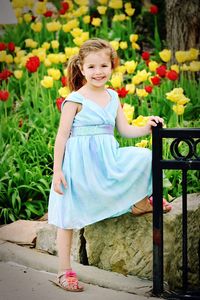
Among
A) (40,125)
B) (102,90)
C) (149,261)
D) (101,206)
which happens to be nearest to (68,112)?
(102,90)

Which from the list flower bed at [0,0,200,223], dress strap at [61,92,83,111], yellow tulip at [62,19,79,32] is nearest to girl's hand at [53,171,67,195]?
dress strap at [61,92,83,111]

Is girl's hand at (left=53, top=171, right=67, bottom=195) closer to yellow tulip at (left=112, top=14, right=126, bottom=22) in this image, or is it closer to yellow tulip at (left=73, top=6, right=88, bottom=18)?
yellow tulip at (left=112, top=14, right=126, bottom=22)

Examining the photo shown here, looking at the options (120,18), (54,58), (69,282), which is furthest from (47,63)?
(69,282)

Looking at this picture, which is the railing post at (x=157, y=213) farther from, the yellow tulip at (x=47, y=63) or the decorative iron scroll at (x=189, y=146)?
the yellow tulip at (x=47, y=63)

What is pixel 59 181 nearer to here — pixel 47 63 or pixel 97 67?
pixel 97 67

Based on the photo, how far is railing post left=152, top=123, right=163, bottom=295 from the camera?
365 centimetres

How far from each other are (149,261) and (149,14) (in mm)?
3861

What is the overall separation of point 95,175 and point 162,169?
328 mm

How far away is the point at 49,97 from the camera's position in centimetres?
530

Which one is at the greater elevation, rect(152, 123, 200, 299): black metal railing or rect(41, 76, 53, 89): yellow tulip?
rect(41, 76, 53, 89): yellow tulip

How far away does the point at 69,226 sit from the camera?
3771mm

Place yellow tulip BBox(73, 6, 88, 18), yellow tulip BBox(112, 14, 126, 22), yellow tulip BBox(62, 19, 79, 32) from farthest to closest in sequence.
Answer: yellow tulip BBox(73, 6, 88, 18), yellow tulip BBox(112, 14, 126, 22), yellow tulip BBox(62, 19, 79, 32)

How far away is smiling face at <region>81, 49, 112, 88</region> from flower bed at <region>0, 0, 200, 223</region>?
64 centimetres

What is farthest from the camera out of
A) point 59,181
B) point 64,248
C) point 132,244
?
point 132,244
